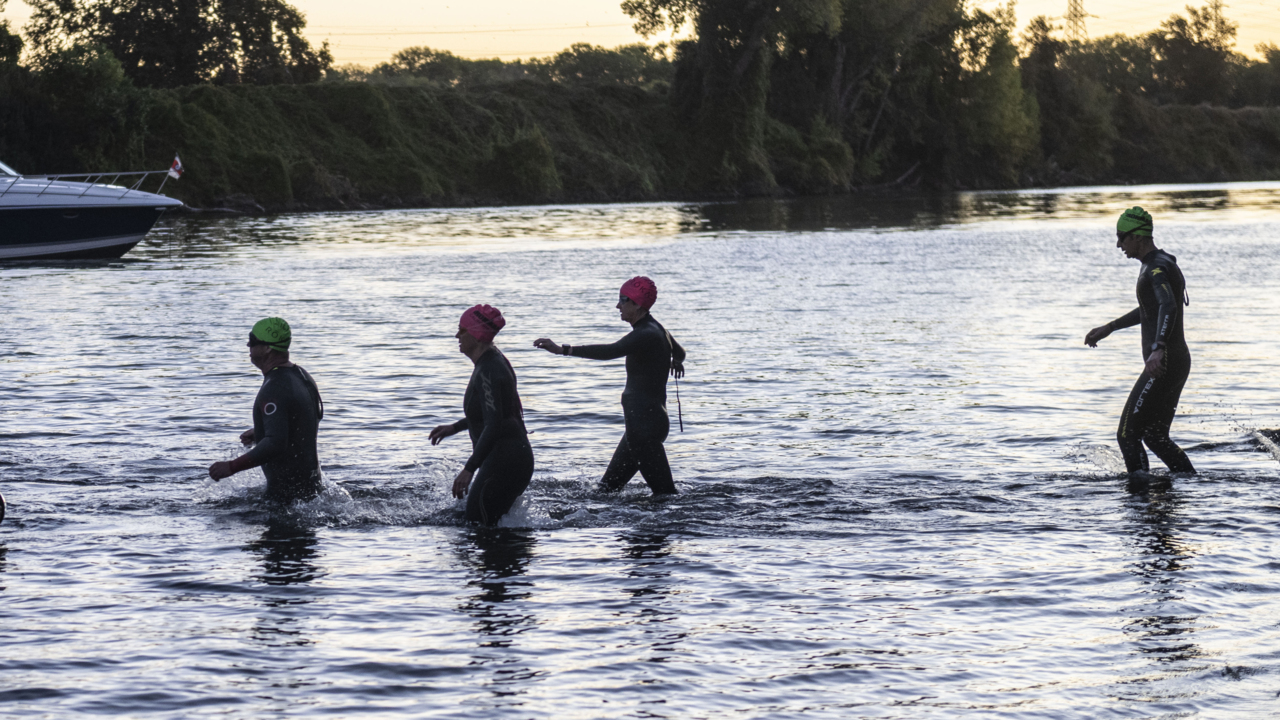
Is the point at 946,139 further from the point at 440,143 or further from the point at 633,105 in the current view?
the point at 440,143

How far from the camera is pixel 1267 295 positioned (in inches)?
1084

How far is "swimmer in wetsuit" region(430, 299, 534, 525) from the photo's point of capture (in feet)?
30.9

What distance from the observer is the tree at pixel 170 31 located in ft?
268

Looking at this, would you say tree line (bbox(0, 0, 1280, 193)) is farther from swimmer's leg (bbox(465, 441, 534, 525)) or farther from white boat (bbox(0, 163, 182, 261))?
swimmer's leg (bbox(465, 441, 534, 525))

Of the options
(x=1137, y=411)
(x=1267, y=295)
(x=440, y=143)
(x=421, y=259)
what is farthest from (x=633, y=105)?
(x=1137, y=411)

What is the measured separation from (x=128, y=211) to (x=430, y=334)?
47.8 feet

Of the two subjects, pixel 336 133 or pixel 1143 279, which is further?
pixel 336 133

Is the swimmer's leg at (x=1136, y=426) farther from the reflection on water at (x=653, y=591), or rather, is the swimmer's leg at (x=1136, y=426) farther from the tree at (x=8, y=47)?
the tree at (x=8, y=47)

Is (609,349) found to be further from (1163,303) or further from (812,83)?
→ (812,83)

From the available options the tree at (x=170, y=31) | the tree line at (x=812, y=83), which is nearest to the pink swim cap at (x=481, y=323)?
the tree line at (x=812, y=83)

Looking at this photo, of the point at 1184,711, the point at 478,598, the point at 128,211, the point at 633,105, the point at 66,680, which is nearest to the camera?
the point at 1184,711

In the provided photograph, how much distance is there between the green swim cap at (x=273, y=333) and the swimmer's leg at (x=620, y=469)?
249 cm

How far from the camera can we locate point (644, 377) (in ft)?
34.6

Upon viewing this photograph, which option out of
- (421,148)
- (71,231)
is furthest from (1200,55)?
(71,231)
